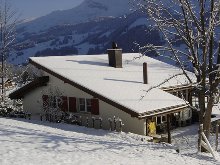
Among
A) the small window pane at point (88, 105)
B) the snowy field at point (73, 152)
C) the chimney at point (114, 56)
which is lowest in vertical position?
the snowy field at point (73, 152)

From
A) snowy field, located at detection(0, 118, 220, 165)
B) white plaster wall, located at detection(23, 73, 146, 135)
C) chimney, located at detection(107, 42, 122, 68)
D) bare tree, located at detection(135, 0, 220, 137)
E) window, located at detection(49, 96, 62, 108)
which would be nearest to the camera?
snowy field, located at detection(0, 118, 220, 165)

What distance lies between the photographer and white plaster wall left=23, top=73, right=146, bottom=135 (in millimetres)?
23750

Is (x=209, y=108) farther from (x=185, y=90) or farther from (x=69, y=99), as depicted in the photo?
(x=185, y=90)

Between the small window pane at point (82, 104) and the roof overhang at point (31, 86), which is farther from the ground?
the roof overhang at point (31, 86)

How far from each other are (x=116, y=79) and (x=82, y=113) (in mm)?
3620

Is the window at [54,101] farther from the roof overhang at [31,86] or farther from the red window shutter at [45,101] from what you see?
the roof overhang at [31,86]

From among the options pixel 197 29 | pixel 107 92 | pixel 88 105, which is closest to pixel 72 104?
pixel 88 105

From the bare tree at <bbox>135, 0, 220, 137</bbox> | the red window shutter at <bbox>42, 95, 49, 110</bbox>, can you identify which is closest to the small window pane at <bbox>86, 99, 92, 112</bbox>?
the red window shutter at <bbox>42, 95, 49, 110</bbox>

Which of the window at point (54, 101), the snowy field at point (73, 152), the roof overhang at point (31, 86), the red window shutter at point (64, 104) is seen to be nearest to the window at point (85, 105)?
the red window shutter at point (64, 104)

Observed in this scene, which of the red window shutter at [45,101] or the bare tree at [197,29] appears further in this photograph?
the red window shutter at [45,101]

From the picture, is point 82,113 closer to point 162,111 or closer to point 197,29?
point 162,111

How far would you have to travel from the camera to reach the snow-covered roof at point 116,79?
950 inches

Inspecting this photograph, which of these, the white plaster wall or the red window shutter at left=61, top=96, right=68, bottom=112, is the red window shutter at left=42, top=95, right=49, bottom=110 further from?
the red window shutter at left=61, top=96, right=68, bottom=112

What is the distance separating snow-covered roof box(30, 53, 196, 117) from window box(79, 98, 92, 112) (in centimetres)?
133
